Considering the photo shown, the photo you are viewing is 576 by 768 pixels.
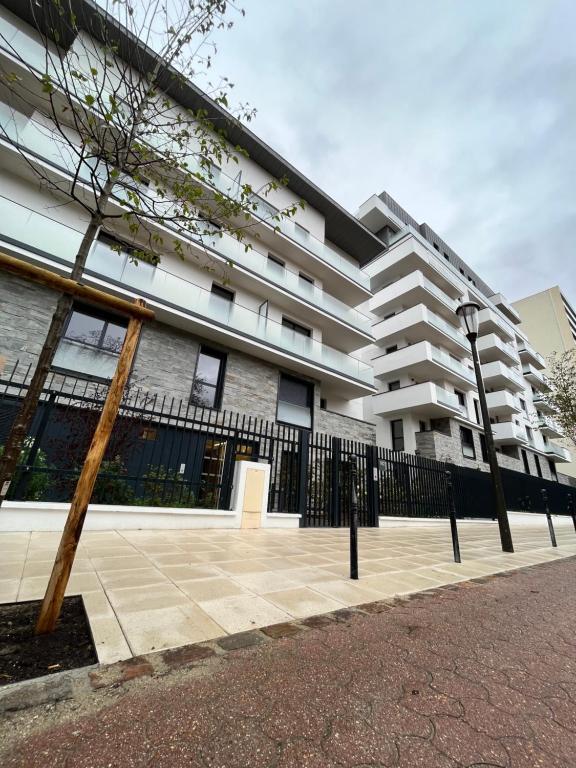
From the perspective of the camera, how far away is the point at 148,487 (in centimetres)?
652

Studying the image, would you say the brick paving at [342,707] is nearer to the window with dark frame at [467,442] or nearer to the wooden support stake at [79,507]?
the wooden support stake at [79,507]

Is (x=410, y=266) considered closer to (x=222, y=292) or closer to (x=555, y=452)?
(x=222, y=292)

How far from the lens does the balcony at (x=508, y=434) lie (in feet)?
75.0

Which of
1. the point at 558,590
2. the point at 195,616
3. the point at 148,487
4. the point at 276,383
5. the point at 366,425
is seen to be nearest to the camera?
the point at 195,616

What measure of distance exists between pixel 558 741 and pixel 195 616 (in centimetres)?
191

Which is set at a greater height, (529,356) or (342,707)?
(529,356)

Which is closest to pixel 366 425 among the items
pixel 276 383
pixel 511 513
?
pixel 276 383

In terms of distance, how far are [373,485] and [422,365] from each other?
452 inches

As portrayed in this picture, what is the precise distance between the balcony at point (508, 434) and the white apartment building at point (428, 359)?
61mm

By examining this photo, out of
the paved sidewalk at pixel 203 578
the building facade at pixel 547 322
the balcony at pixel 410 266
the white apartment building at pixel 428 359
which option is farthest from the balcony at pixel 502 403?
the paved sidewalk at pixel 203 578

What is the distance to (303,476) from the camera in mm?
8023

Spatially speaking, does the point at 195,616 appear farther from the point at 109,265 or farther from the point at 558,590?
the point at 109,265

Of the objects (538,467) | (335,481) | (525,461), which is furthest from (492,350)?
(335,481)

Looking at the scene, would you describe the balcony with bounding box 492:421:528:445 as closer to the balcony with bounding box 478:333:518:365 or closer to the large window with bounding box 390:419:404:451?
the balcony with bounding box 478:333:518:365
